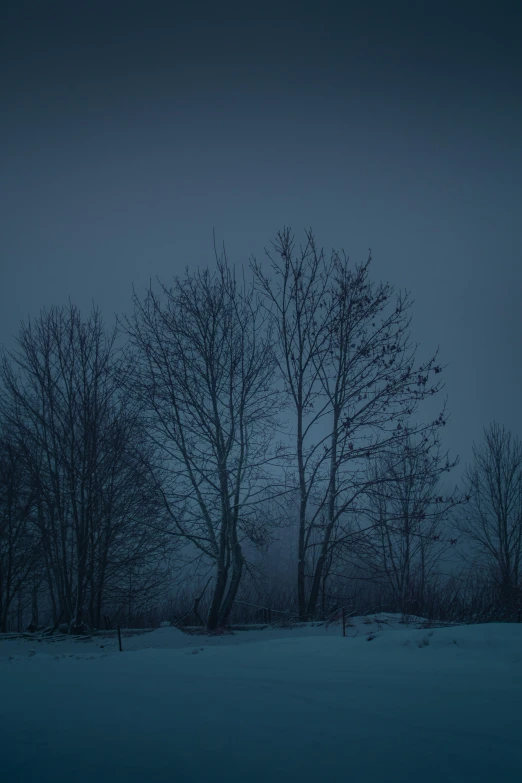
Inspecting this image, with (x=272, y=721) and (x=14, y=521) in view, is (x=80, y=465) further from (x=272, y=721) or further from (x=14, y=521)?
(x=272, y=721)

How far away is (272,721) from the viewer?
2.02 m

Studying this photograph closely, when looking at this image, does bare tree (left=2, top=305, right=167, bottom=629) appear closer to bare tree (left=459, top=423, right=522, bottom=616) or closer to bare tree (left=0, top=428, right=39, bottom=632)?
bare tree (left=0, top=428, right=39, bottom=632)

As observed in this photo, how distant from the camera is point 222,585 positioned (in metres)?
8.58

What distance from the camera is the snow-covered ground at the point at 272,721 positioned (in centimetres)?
159

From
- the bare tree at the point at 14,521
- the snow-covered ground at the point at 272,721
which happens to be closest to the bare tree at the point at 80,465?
the bare tree at the point at 14,521

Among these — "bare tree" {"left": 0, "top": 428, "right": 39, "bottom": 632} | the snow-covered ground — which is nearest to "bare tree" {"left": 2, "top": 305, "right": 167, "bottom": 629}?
"bare tree" {"left": 0, "top": 428, "right": 39, "bottom": 632}

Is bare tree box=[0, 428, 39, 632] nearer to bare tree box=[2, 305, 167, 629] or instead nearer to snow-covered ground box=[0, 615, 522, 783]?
bare tree box=[2, 305, 167, 629]

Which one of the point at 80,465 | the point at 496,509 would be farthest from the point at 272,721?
the point at 496,509

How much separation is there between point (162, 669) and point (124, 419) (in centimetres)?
758

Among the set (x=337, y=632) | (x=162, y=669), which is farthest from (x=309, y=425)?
(x=162, y=669)

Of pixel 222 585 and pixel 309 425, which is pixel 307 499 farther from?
pixel 222 585

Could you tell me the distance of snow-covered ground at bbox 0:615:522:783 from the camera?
159 centimetres

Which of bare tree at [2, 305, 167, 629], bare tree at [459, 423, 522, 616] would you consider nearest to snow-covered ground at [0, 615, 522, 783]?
bare tree at [2, 305, 167, 629]

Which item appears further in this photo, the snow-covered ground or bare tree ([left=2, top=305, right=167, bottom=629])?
bare tree ([left=2, top=305, right=167, bottom=629])
